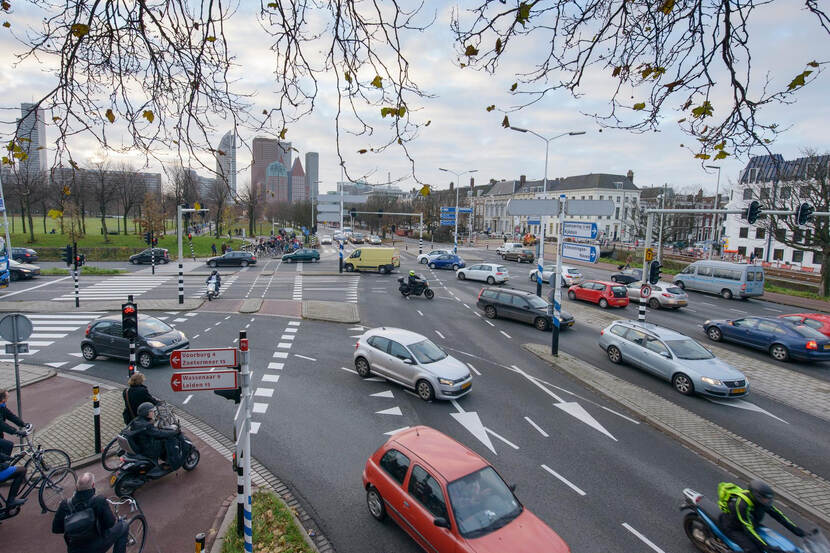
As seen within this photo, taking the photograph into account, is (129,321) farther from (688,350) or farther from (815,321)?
(815,321)

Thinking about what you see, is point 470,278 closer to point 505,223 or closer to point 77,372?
point 77,372

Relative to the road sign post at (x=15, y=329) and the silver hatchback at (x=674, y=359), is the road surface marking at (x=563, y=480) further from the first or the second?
the road sign post at (x=15, y=329)

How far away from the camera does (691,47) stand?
380 centimetres

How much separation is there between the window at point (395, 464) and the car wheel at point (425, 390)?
15.2ft

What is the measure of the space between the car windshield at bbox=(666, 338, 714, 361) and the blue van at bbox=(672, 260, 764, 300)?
1919 cm

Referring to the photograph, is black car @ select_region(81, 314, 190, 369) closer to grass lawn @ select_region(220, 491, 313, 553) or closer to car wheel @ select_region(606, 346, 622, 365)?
grass lawn @ select_region(220, 491, 313, 553)

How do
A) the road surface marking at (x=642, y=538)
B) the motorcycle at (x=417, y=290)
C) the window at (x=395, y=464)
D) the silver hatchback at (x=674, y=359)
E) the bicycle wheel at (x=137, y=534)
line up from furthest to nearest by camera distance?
1. the motorcycle at (x=417, y=290)
2. the silver hatchback at (x=674, y=359)
3. the window at (x=395, y=464)
4. the road surface marking at (x=642, y=538)
5. the bicycle wheel at (x=137, y=534)

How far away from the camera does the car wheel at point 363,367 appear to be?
43.2ft

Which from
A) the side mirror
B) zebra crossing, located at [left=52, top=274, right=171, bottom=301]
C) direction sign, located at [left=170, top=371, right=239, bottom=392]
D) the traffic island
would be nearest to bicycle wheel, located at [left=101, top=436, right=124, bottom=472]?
direction sign, located at [left=170, top=371, right=239, bottom=392]

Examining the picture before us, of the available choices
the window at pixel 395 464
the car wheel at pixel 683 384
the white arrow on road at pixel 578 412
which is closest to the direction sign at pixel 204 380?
the window at pixel 395 464

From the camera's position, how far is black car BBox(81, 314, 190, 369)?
1381 centimetres

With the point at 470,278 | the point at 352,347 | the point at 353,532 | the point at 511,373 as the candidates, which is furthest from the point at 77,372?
the point at 470,278

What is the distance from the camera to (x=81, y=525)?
510cm

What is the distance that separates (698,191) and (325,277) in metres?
80.3
